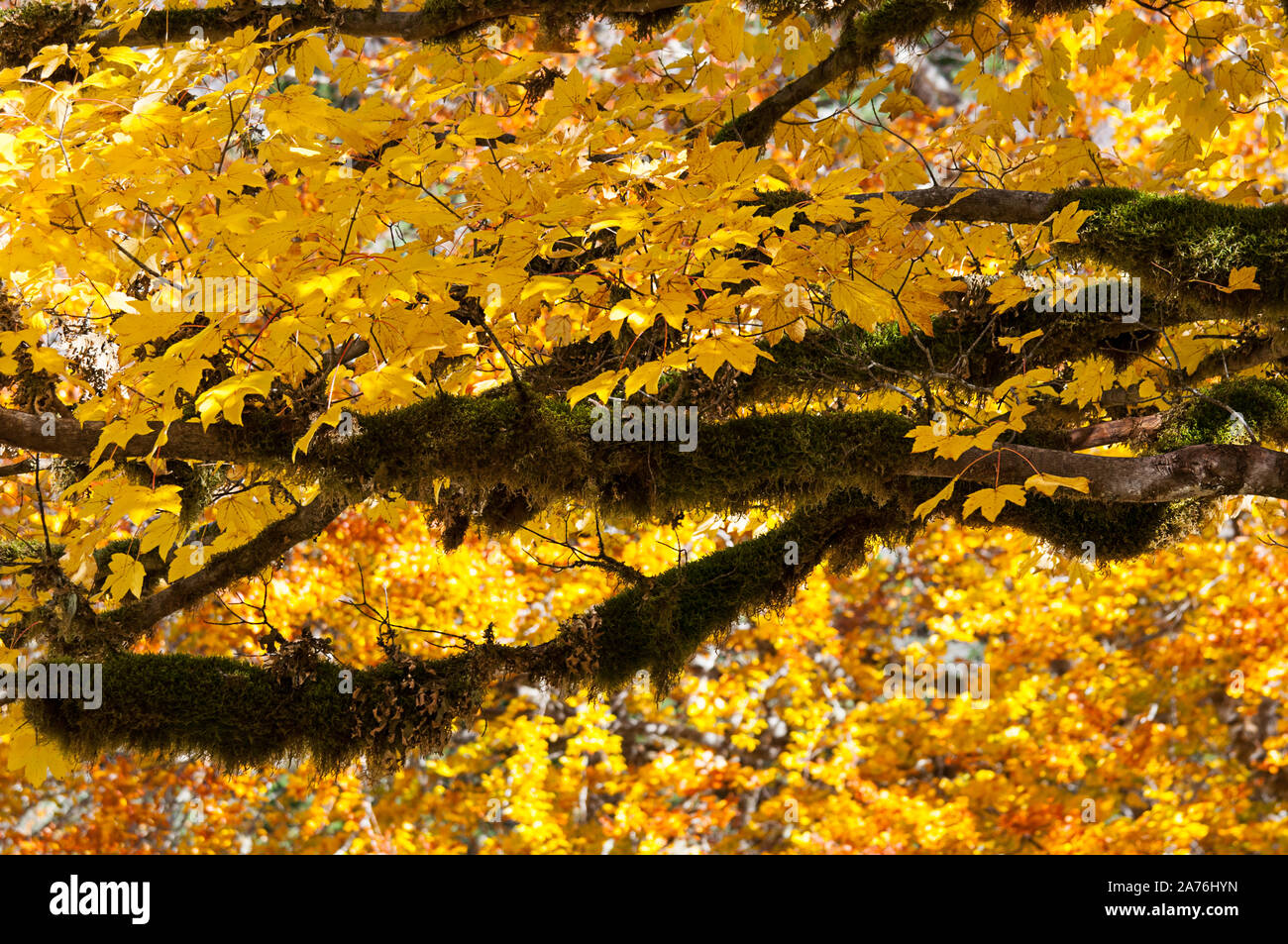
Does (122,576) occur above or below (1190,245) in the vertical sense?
below

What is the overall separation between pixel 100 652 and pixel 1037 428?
3.70m

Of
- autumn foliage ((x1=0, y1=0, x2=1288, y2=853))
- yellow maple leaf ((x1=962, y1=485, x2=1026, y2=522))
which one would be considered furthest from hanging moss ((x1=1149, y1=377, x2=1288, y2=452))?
yellow maple leaf ((x1=962, y1=485, x2=1026, y2=522))

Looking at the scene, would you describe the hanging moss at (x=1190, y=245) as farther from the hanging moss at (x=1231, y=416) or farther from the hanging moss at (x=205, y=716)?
the hanging moss at (x=205, y=716)

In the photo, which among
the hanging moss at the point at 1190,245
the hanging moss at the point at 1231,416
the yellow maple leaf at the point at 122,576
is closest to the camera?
the hanging moss at the point at 1190,245

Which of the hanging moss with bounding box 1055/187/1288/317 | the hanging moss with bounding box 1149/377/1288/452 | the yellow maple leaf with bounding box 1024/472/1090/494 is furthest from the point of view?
the hanging moss with bounding box 1149/377/1288/452

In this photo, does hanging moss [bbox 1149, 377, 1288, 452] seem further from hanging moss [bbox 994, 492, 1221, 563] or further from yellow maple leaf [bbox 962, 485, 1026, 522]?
yellow maple leaf [bbox 962, 485, 1026, 522]

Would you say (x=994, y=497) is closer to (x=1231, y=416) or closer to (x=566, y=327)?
(x=566, y=327)

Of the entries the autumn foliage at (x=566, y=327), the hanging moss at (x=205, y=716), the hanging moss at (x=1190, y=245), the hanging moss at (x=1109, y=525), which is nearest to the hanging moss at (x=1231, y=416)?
the autumn foliage at (x=566, y=327)

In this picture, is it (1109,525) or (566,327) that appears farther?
(1109,525)

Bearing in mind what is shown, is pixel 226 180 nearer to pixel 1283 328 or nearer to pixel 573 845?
pixel 1283 328

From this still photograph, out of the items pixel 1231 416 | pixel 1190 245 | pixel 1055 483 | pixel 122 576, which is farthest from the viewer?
pixel 1231 416

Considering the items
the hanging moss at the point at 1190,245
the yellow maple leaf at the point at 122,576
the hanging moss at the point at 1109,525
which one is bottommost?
the yellow maple leaf at the point at 122,576

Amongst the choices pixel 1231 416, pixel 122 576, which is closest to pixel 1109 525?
pixel 1231 416

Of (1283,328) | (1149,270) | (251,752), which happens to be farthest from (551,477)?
(1283,328)
